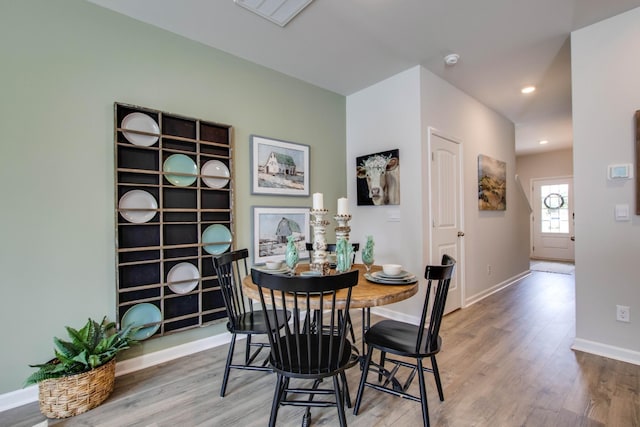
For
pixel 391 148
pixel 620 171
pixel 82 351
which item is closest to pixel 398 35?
pixel 391 148

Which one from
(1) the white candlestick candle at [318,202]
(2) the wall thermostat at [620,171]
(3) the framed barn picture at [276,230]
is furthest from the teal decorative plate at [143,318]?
(2) the wall thermostat at [620,171]

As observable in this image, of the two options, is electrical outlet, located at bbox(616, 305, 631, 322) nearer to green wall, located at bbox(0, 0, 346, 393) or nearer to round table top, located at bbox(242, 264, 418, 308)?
round table top, located at bbox(242, 264, 418, 308)

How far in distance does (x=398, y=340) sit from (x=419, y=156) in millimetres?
2044

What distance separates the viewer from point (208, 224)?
8.60 feet

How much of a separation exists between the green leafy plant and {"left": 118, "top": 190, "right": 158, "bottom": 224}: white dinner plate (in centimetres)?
76

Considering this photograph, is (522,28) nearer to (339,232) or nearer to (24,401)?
(339,232)

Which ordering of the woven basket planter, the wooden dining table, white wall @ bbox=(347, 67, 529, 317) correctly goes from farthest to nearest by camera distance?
white wall @ bbox=(347, 67, 529, 317) → the woven basket planter → the wooden dining table

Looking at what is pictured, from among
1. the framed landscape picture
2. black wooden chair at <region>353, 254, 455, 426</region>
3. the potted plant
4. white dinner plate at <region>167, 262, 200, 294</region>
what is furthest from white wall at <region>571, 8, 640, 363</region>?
the potted plant

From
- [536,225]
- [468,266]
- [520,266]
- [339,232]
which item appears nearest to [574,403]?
[339,232]

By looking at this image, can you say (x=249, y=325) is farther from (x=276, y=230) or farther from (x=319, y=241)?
(x=276, y=230)

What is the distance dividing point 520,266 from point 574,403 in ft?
12.7

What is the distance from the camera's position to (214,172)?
8.77 ft

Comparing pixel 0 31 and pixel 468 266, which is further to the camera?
pixel 468 266

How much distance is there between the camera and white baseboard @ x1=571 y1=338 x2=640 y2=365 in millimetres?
2244
